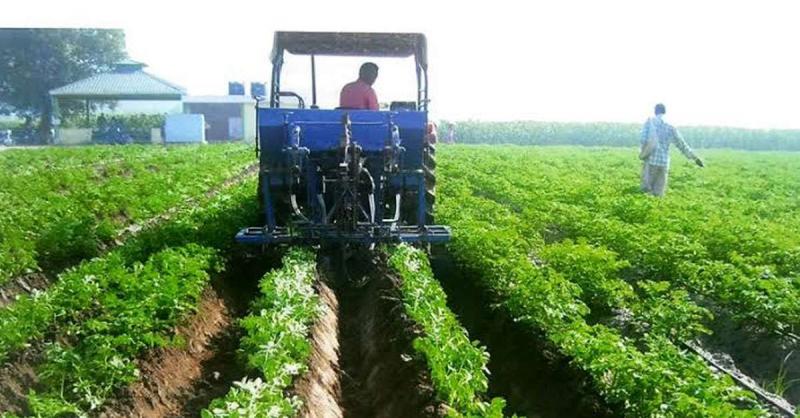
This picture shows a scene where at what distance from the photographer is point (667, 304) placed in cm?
694

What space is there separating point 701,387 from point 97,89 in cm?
5317

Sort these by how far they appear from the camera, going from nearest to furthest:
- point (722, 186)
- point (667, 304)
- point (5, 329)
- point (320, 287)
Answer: point (5, 329), point (667, 304), point (320, 287), point (722, 186)

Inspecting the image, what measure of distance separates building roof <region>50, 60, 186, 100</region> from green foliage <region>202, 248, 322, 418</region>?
4517 centimetres

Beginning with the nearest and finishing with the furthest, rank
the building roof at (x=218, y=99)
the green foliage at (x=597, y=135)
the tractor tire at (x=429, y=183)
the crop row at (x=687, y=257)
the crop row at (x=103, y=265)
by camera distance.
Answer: the crop row at (x=103, y=265) → the crop row at (x=687, y=257) → the tractor tire at (x=429, y=183) → the building roof at (x=218, y=99) → the green foliage at (x=597, y=135)

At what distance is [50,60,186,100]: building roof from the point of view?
A: 4953 centimetres

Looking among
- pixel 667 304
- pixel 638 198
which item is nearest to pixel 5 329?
pixel 667 304

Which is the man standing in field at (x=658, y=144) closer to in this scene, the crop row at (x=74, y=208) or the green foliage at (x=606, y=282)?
the green foliage at (x=606, y=282)

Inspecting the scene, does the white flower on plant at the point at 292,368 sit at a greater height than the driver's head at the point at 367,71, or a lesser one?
lesser

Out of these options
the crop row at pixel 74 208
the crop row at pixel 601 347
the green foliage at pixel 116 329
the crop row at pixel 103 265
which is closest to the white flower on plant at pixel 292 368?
the green foliage at pixel 116 329

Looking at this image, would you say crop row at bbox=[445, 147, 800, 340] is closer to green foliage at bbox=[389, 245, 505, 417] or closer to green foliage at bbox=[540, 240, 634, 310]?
green foliage at bbox=[540, 240, 634, 310]

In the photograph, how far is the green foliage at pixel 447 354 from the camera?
466 cm

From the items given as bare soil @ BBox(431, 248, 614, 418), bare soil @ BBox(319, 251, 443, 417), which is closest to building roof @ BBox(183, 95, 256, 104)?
bare soil @ BBox(319, 251, 443, 417)

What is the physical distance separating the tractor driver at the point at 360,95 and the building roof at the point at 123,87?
138ft

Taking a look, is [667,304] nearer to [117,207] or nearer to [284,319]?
[284,319]
